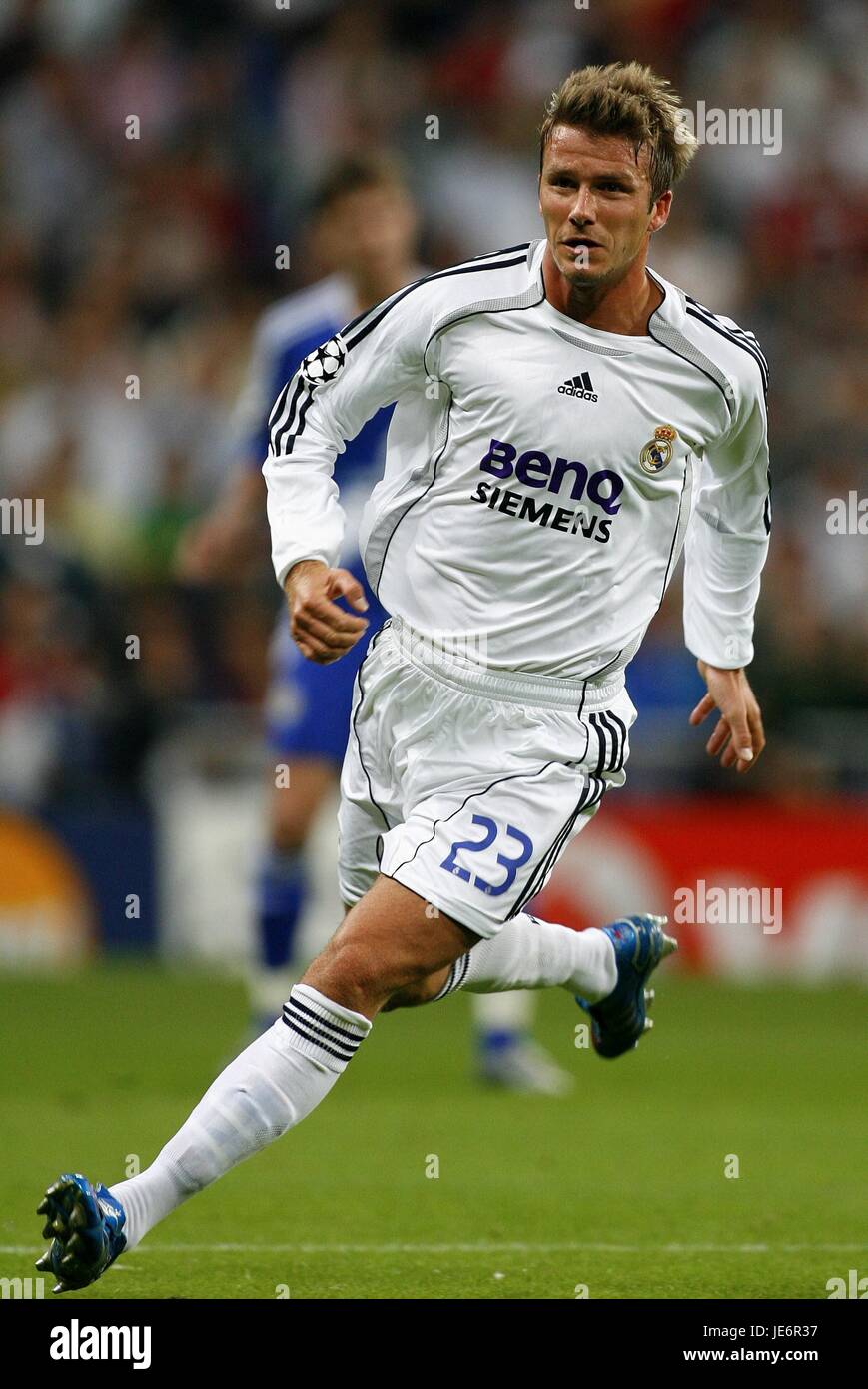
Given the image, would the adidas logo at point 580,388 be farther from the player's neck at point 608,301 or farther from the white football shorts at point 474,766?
the white football shorts at point 474,766

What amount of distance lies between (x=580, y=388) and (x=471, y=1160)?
296 centimetres

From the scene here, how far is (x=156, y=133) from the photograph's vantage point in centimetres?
→ 1662

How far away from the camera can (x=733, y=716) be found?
17.1 ft

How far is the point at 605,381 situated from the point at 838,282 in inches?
473

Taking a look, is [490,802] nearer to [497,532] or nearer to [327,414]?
[497,532]

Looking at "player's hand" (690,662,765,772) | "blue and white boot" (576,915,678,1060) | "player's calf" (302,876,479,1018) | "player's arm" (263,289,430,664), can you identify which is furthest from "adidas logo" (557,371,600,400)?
"blue and white boot" (576,915,678,1060)

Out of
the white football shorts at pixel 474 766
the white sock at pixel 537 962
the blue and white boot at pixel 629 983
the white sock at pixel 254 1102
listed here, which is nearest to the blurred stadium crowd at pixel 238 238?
the blue and white boot at pixel 629 983

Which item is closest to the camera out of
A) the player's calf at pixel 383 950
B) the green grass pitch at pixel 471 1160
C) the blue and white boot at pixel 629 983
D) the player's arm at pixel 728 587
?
the player's calf at pixel 383 950

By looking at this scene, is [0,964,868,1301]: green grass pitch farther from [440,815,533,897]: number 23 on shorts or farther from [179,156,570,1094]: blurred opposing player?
[440,815,533,897]: number 23 on shorts

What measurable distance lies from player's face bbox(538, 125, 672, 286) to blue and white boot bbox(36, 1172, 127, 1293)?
6.95 feet

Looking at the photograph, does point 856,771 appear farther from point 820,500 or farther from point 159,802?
point 159,802

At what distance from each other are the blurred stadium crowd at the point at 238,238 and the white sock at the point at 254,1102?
9.17 m

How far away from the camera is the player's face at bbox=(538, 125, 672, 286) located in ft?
14.8

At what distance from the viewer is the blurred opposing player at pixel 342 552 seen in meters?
8.07
